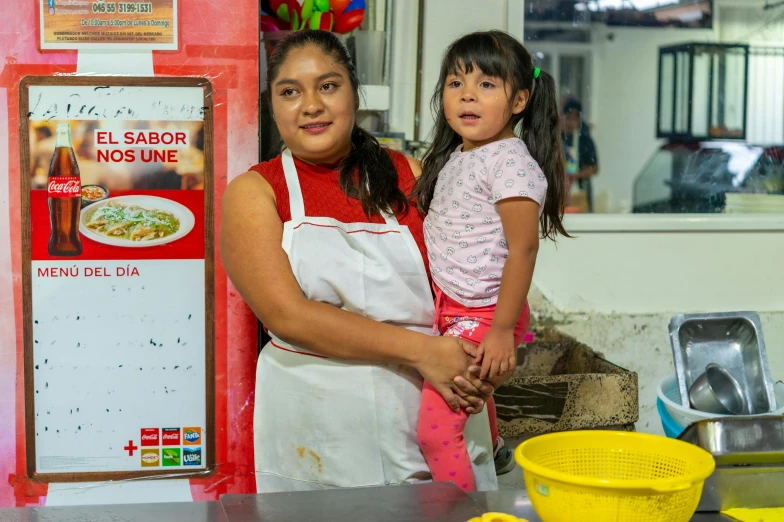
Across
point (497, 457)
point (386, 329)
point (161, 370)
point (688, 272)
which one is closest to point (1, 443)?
point (161, 370)

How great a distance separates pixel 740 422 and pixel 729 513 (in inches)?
7.0

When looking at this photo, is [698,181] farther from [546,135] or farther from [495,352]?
[495,352]

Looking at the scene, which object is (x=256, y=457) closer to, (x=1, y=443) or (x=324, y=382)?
(x=324, y=382)

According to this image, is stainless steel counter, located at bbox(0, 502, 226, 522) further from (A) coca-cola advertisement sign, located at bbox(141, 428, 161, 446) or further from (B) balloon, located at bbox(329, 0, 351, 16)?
(B) balloon, located at bbox(329, 0, 351, 16)

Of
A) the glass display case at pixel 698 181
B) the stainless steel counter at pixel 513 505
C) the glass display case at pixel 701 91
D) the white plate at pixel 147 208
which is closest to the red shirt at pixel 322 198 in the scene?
the white plate at pixel 147 208

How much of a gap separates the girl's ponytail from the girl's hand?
0.30 meters

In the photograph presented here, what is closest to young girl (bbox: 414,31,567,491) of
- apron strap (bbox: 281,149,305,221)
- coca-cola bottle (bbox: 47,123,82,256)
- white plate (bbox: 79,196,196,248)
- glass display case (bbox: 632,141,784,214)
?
apron strap (bbox: 281,149,305,221)

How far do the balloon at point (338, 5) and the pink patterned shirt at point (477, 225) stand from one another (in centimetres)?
102

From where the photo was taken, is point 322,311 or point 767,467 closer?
point 767,467

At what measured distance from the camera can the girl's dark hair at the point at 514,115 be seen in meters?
1.87

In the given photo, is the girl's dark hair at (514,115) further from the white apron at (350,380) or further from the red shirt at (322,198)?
the white apron at (350,380)

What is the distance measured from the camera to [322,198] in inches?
75.9

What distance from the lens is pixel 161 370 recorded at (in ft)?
7.05

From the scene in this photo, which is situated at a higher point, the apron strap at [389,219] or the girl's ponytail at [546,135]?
the girl's ponytail at [546,135]
